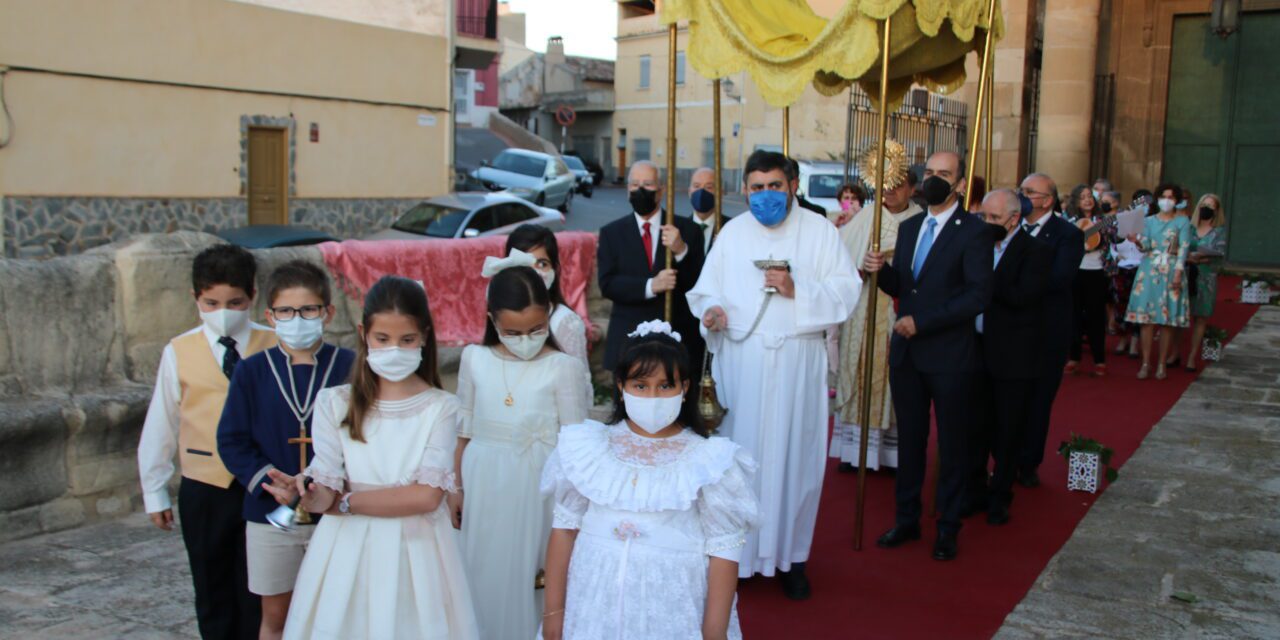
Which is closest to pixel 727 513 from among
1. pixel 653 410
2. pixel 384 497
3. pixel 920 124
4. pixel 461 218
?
pixel 653 410

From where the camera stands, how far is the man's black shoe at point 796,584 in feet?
16.3

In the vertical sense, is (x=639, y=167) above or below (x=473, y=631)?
above

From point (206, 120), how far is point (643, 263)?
15557mm

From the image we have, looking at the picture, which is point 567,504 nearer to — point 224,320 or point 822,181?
point 224,320

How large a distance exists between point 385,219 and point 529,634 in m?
19.5

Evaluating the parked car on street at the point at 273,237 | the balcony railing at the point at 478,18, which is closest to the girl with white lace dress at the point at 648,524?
the parked car on street at the point at 273,237

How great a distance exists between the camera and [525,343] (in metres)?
3.76

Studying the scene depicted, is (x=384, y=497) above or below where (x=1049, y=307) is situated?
below

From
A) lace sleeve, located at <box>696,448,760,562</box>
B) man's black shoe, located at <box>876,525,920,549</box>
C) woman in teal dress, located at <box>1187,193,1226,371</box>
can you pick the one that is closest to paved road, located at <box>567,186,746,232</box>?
woman in teal dress, located at <box>1187,193,1226,371</box>

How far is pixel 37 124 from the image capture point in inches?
648

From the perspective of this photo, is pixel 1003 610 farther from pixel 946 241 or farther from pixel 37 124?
pixel 37 124

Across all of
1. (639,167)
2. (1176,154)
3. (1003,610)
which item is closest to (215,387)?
(639,167)

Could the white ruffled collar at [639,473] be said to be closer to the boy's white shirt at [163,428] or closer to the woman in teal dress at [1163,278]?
the boy's white shirt at [163,428]

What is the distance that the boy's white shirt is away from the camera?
3609 millimetres
